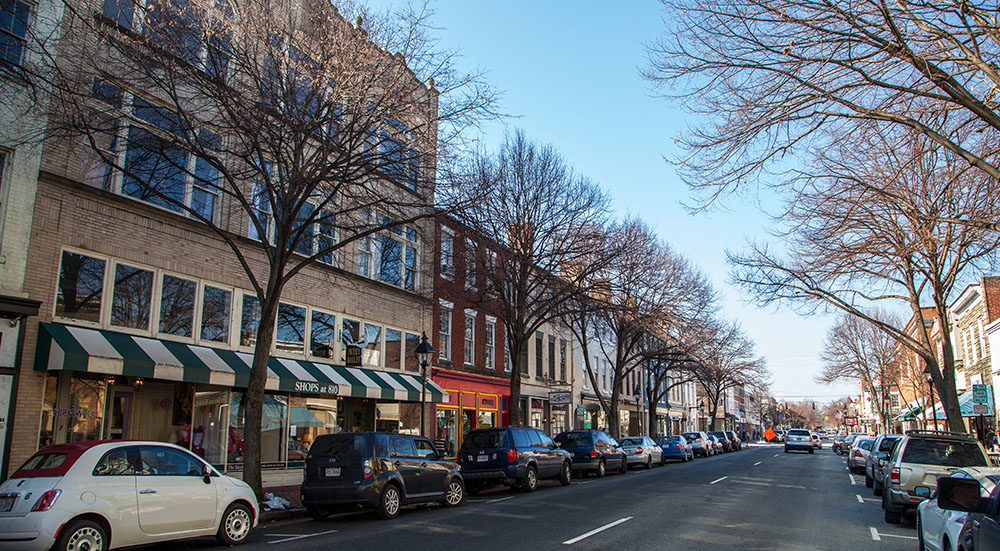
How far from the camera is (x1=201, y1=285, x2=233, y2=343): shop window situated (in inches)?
690

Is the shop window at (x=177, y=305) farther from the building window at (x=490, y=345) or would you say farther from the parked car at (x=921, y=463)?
the building window at (x=490, y=345)

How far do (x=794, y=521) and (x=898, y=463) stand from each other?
2.25 metres

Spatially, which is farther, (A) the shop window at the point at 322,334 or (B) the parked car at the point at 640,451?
(B) the parked car at the point at 640,451

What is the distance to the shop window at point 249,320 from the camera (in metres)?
18.6

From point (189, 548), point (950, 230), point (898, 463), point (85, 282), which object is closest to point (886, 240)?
point (950, 230)

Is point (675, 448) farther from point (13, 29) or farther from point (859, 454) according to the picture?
point (13, 29)

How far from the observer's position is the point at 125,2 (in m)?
15.9

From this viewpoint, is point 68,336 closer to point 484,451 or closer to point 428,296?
point 484,451

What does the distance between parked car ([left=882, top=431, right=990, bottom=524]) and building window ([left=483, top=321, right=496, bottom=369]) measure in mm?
20007

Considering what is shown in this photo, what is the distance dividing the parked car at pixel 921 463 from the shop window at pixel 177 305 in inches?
613

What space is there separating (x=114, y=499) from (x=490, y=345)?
940 inches

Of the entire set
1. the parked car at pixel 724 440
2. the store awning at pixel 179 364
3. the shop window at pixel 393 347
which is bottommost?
the parked car at pixel 724 440

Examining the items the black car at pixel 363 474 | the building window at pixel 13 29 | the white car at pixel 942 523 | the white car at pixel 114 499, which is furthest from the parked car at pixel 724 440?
the building window at pixel 13 29

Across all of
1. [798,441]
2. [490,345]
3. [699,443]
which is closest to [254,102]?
[490,345]
